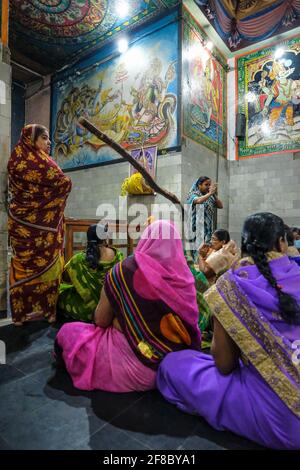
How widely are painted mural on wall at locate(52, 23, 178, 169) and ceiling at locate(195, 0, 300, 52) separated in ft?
4.32

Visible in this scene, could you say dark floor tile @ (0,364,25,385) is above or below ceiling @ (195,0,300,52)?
below

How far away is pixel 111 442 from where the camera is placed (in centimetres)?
137

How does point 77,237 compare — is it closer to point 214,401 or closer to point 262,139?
point 262,139

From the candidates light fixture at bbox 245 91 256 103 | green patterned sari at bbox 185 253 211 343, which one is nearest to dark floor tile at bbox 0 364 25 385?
green patterned sari at bbox 185 253 211 343

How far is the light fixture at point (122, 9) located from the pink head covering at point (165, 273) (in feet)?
20.6

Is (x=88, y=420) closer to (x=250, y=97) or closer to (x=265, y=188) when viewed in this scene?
(x=265, y=188)

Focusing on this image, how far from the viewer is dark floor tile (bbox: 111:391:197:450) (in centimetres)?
139

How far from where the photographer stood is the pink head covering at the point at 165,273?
1706 millimetres

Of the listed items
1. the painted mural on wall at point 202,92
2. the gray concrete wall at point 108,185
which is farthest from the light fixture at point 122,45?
the gray concrete wall at point 108,185

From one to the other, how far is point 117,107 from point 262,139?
370 centimetres

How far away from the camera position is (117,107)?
6801 millimetres

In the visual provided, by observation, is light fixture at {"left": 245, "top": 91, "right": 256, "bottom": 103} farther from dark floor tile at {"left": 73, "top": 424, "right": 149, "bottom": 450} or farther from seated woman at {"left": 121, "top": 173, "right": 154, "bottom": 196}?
dark floor tile at {"left": 73, "top": 424, "right": 149, "bottom": 450}

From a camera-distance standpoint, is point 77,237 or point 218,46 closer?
point 218,46

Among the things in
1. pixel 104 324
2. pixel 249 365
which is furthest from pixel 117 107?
pixel 249 365
